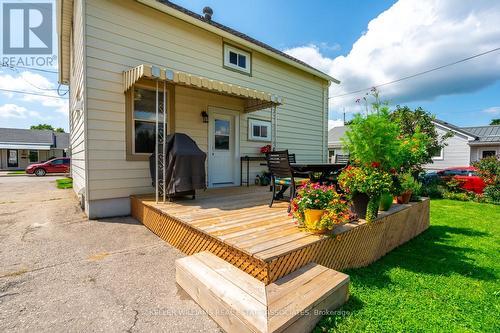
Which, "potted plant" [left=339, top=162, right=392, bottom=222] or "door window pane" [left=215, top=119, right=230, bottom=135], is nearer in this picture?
"potted plant" [left=339, top=162, right=392, bottom=222]

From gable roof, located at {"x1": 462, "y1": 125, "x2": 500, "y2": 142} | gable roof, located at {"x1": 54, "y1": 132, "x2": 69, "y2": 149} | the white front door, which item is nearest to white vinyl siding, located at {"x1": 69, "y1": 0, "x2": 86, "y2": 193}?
the white front door

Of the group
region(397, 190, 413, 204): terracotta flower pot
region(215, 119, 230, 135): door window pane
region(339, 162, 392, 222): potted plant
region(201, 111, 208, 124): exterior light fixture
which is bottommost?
region(397, 190, 413, 204): terracotta flower pot

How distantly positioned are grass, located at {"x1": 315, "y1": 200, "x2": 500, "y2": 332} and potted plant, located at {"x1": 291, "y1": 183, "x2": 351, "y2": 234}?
66 cm

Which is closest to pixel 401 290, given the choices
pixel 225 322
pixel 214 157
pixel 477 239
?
pixel 225 322

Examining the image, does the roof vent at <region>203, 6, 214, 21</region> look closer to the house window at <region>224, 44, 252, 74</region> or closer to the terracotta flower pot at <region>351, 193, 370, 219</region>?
the house window at <region>224, 44, 252, 74</region>

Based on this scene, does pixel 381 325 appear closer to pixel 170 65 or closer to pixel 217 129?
pixel 217 129

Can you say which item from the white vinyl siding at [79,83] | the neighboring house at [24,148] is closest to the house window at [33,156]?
the neighboring house at [24,148]

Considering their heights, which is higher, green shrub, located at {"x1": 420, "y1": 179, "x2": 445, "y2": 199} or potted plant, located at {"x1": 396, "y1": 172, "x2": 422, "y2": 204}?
potted plant, located at {"x1": 396, "y1": 172, "x2": 422, "y2": 204}

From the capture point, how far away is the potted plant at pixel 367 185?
3029 millimetres

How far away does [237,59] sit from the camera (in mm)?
6898

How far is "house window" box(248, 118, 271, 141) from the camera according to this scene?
7192 millimetres

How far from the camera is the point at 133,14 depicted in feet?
16.4

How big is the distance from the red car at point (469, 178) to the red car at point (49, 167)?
23527mm

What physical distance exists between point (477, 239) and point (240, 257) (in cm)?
458
